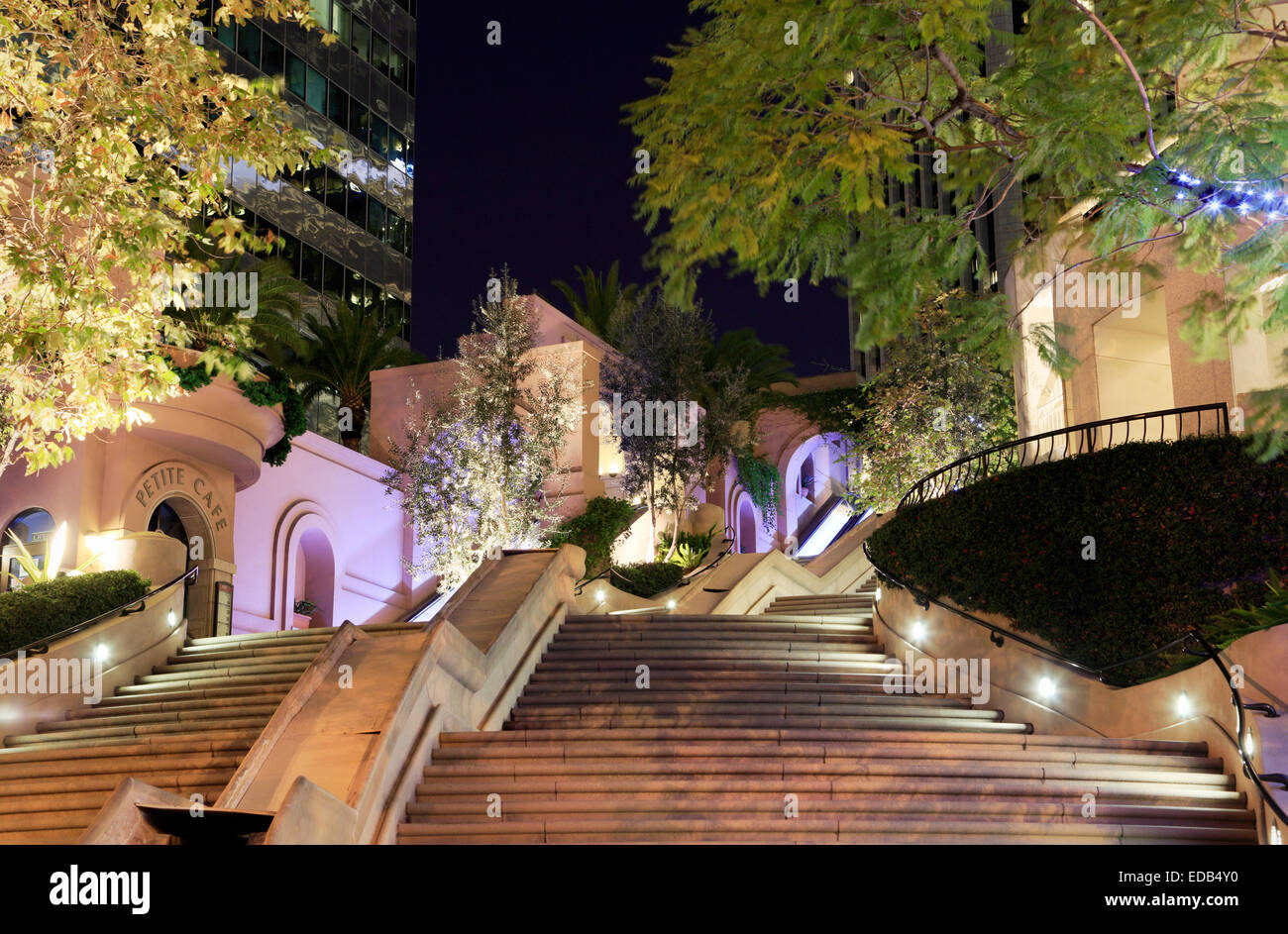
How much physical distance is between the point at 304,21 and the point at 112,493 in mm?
9008

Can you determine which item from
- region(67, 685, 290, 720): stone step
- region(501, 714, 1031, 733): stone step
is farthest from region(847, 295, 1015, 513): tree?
region(67, 685, 290, 720): stone step

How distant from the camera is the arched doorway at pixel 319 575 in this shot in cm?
2462

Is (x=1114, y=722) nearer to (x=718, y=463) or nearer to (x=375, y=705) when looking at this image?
(x=375, y=705)

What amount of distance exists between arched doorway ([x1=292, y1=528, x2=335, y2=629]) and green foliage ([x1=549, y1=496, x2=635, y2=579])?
4.73 metres

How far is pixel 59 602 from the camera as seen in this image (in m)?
14.4

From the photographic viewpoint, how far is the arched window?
56.4 feet

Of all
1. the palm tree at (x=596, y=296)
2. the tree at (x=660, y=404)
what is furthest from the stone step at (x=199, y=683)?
the palm tree at (x=596, y=296)

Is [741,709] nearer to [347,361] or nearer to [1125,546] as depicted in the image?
[1125,546]

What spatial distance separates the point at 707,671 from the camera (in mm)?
13680

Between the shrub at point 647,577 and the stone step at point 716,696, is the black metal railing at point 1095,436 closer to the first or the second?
the stone step at point 716,696

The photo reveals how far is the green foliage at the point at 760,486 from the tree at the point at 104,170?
25463 millimetres

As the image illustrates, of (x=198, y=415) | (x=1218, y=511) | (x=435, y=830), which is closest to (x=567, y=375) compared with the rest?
(x=198, y=415)

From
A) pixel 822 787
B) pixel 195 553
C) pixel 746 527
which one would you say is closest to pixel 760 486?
pixel 746 527
